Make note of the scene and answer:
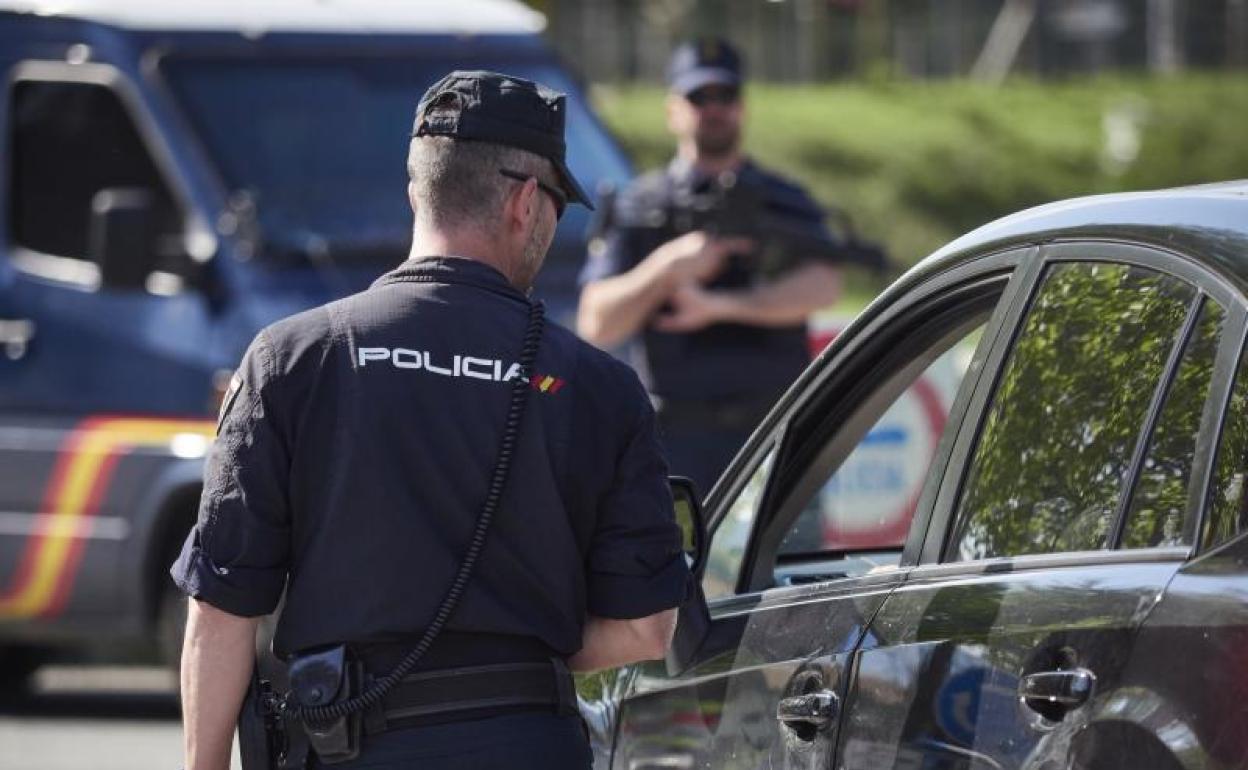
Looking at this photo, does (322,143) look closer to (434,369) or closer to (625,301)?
(625,301)

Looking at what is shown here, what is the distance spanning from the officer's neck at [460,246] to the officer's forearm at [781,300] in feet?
11.4

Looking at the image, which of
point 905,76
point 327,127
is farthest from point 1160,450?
point 905,76

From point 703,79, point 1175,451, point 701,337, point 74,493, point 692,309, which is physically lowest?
point 74,493

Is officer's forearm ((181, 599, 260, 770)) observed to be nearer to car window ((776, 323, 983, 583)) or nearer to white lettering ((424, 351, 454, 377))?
white lettering ((424, 351, 454, 377))

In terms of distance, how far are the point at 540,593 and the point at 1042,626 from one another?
0.66 m

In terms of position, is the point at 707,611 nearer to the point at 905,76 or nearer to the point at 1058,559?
the point at 1058,559

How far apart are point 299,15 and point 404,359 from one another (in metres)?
5.79

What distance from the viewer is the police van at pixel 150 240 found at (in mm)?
8109

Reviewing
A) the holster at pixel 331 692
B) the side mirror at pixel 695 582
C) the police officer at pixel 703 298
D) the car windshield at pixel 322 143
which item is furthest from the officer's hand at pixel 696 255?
the holster at pixel 331 692

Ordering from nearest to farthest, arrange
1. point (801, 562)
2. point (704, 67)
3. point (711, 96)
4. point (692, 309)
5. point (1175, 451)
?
1. point (1175, 451)
2. point (801, 562)
3. point (692, 309)
4. point (711, 96)
5. point (704, 67)

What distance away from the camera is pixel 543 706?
10.3 ft

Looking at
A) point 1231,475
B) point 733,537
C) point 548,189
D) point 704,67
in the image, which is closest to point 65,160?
point 704,67

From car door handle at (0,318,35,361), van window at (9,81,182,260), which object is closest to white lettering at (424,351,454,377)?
van window at (9,81,182,260)

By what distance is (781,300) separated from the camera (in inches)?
265
